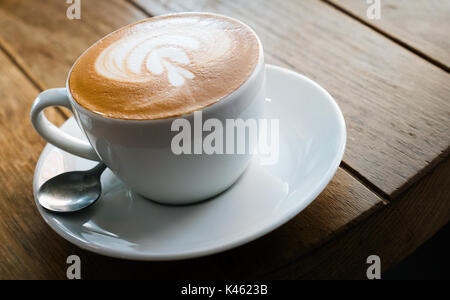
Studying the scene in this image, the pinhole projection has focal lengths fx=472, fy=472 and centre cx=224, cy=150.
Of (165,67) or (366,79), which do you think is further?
(366,79)

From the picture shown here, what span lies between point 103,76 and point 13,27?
1.98ft

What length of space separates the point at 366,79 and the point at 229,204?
344 millimetres

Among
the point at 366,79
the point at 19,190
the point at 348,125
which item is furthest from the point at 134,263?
the point at 366,79

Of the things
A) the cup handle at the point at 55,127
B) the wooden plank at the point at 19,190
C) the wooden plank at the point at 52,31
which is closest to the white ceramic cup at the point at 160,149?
the cup handle at the point at 55,127

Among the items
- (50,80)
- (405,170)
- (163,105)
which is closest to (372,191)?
(405,170)

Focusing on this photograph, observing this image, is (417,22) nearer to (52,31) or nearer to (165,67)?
(165,67)

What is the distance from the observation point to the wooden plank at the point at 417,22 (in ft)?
2.67

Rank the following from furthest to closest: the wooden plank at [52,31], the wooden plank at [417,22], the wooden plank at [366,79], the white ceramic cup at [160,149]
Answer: the wooden plank at [52,31]
the wooden plank at [417,22]
the wooden plank at [366,79]
the white ceramic cup at [160,149]

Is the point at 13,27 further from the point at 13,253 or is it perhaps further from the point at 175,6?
the point at 13,253

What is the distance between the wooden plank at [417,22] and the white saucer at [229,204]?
251mm

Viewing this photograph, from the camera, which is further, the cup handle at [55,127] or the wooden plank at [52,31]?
the wooden plank at [52,31]

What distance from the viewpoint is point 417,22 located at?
875 millimetres

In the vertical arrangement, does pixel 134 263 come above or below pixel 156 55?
below

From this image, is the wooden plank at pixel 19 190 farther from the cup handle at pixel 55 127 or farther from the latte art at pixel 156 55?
the latte art at pixel 156 55
